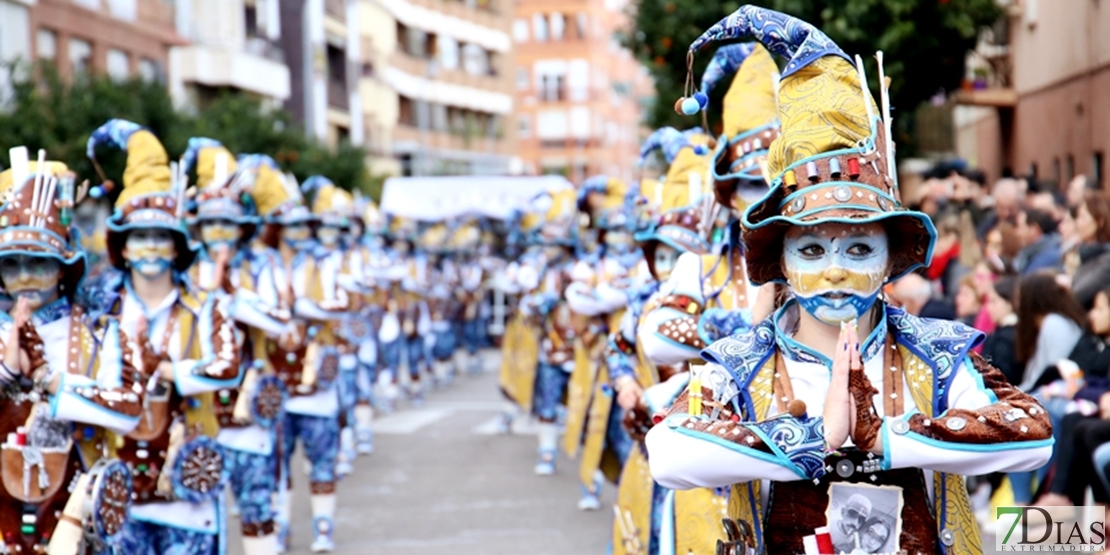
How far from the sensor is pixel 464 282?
26.0 m

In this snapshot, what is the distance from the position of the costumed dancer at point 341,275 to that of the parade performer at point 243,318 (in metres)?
1.11

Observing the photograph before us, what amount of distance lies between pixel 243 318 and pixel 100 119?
7.77 metres

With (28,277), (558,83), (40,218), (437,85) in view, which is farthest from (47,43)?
(558,83)

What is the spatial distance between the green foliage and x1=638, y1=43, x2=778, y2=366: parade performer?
23.4 ft

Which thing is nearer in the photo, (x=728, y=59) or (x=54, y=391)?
(x=54, y=391)

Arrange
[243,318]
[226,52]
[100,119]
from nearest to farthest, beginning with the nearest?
[243,318] → [100,119] → [226,52]

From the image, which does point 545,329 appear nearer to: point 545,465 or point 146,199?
point 545,465

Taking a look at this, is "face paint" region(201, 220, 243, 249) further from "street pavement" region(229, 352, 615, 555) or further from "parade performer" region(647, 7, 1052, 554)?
"parade performer" region(647, 7, 1052, 554)

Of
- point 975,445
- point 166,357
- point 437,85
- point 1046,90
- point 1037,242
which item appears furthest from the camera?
point 437,85

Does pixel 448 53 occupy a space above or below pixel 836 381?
above

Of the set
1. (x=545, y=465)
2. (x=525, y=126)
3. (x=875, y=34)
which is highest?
(x=525, y=126)

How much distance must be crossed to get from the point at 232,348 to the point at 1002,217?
24.1ft

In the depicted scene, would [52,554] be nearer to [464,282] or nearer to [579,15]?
[464,282]

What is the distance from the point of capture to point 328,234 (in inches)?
564
